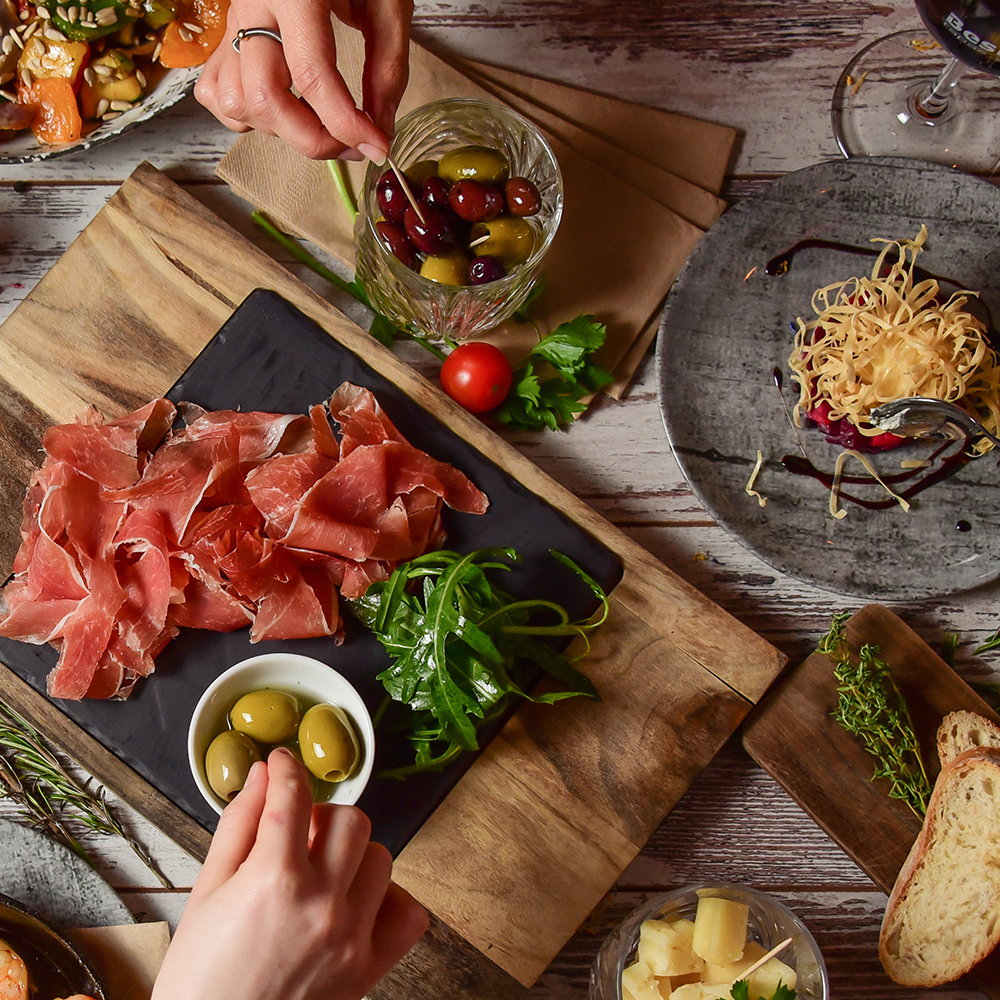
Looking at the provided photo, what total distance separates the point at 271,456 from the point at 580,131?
0.82 m

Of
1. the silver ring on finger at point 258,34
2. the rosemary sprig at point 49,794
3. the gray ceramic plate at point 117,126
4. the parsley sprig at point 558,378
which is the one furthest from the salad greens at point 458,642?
the gray ceramic plate at point 117,126

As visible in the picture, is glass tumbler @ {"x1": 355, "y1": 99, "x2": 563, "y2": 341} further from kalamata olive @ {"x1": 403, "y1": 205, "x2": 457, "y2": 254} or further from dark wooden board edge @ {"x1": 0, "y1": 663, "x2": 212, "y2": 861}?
dark wooden board edge @ {"x1": 0, "y1": 663, "x2": 212, "y2": 861}

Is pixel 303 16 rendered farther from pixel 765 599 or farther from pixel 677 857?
pixel 677 857

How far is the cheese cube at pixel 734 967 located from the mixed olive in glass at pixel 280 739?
64 centimetres

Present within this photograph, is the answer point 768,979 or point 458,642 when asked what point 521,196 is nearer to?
point 458,642

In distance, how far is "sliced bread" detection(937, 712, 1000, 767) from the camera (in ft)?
4.93

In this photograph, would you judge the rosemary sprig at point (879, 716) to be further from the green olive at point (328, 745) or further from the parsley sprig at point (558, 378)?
the green olive at point (328, 745)

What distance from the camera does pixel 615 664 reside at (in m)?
1.51

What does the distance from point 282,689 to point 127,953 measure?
60 cm

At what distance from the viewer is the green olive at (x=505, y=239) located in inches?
56.8

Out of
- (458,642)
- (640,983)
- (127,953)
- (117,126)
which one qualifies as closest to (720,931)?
(640,983)

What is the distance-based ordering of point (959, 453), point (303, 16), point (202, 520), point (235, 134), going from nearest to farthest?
point (303, 16) < point (202, 520) < point (959, 453) < point (235, 134)

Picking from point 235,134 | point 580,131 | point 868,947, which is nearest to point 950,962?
point 868,947

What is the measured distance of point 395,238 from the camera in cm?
142
